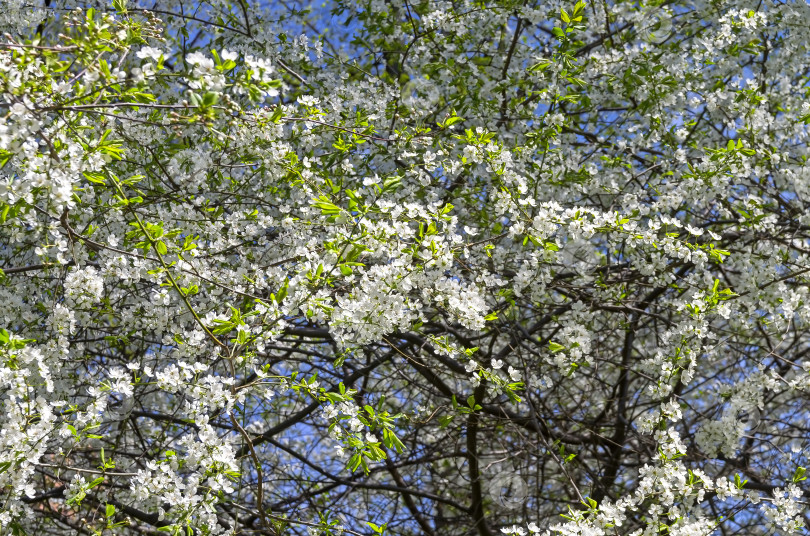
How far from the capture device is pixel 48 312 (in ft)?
11.8

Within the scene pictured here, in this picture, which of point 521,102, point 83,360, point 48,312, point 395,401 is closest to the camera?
point 48,312

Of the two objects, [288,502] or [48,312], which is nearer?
[48,312]

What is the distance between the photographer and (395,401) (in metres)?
5.91

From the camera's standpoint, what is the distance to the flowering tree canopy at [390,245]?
2.83 m

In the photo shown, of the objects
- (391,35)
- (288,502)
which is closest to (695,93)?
(391,35)

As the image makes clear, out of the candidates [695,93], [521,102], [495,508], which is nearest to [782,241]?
[695,93]

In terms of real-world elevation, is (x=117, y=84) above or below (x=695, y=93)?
below

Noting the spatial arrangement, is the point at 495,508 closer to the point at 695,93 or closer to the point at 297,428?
the point at 297,428

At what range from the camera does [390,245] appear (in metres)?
2.95

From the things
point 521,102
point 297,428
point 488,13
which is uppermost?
point 488,13

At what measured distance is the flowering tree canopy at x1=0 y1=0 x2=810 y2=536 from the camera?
2826mm

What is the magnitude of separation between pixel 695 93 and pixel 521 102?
112 centimetres

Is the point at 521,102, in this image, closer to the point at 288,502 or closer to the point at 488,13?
the point at 488,13

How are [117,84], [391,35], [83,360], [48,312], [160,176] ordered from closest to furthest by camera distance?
[117,84]
[48,312]
[83,360]
[160,176]
[391,35]
